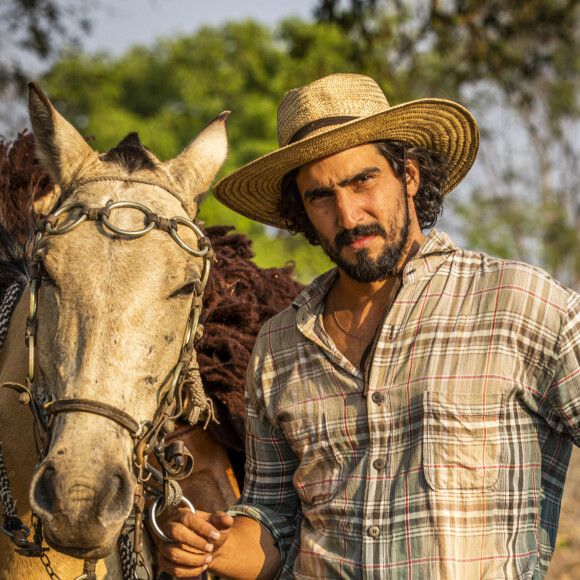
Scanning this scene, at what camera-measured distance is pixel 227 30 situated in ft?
103

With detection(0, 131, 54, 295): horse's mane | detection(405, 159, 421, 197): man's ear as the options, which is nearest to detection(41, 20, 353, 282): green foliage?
detection(0, 131, 54, 295): horse's mane

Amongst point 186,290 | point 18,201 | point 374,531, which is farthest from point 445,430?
point 18,201

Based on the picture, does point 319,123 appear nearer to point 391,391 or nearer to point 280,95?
point 391,391

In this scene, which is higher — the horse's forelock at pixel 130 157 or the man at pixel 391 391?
the horse's forelock at pixel 130 157

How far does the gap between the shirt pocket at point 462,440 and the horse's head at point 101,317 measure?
0.89 m

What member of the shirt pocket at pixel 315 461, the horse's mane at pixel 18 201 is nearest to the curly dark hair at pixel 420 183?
the shirt pocket at pixel 315 461

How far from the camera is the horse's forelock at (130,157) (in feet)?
8.61

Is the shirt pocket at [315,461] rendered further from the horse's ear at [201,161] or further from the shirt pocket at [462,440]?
the horse's ear at [201,161]

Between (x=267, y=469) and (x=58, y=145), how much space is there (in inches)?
57.2

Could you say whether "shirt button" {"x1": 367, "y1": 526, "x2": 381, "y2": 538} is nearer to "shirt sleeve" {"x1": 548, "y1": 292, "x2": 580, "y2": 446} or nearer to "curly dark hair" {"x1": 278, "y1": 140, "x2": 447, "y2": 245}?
"shirt sleeve" {"x1": 548, "y1": 292, "x2": 580, "y2": 446}

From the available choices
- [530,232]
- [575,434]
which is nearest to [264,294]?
[575,434]

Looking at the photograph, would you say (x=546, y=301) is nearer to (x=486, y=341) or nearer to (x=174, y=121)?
(x=486, y=341)

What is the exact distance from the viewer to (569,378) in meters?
2.19

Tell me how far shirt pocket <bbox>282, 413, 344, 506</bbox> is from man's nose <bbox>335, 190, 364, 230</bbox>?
70 centimetres
